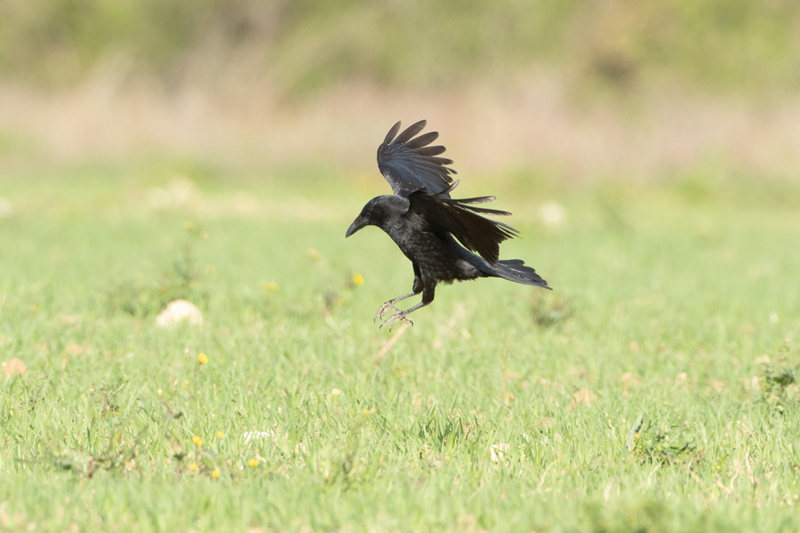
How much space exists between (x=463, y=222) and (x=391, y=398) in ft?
3.37

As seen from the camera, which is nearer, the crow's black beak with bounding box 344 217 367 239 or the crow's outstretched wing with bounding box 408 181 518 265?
the crow's outstretched wing with bounding box 408 181 518 265

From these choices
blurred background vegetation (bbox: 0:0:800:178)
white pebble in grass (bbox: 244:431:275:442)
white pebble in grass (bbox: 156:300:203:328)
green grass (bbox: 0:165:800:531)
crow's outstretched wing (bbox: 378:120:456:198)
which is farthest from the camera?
blurred background vegetation (bbox: 0:0:800:178)

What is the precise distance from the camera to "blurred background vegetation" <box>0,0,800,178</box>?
16.6 meters

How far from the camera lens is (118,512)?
2.23 metres

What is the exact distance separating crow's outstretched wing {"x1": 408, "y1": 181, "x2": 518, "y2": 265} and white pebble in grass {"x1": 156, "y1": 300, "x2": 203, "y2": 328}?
221 cm

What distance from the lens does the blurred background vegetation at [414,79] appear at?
1656 centimetres

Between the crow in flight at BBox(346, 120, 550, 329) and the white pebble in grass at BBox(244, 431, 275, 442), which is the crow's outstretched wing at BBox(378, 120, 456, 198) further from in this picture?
the white pebble in grass at BBox(244, 431, 275, 442)

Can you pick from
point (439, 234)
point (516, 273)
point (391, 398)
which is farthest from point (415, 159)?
point (391, 398)

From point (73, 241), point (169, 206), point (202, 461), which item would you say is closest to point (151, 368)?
point (202, 461)

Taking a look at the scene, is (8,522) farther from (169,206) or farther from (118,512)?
(169,206)

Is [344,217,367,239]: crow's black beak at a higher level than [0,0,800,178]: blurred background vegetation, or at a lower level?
lower

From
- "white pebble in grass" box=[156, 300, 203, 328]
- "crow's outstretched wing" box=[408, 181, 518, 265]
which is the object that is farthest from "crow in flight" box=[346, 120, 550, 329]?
"white pebble in grass" box=[156, 300, 203, 328]

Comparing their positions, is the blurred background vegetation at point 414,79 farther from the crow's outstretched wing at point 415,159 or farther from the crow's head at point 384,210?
the crow's head at point 384,210

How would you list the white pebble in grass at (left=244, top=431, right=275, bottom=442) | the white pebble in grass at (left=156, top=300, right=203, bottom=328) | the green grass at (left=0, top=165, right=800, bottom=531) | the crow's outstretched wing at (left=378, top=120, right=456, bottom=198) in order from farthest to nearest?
the white pebble in grass at (left=156, top=300, right=203, bottom=328)
the crow's outstretched wing at (left=378, top=120, right=456, bottom=198)
the white pebble in grass at (left=244, top=431, right=275, bottom=442)
the green grass at (left=0, top=165, right=800, bottom=531)
